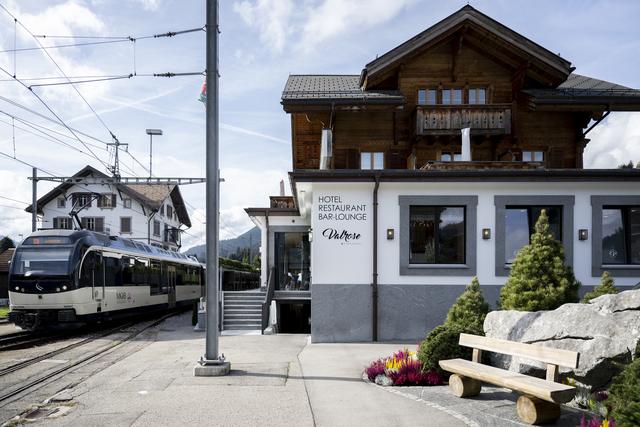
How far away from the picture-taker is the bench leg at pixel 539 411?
5797 mm

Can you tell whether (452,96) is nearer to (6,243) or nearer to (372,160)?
(372,160)

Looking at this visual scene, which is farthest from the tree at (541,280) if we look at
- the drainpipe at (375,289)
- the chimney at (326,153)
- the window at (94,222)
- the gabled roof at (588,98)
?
the window at (94,222)

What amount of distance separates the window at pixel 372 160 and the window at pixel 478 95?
146 inches

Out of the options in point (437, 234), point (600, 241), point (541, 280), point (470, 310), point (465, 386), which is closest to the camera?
point (465, 386)

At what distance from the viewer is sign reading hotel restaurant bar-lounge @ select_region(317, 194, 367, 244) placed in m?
12.7

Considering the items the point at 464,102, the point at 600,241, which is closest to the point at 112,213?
the point at 464,102

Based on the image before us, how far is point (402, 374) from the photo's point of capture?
7941mm

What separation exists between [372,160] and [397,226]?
17.5 ft

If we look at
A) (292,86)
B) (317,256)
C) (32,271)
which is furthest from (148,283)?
(317,256)

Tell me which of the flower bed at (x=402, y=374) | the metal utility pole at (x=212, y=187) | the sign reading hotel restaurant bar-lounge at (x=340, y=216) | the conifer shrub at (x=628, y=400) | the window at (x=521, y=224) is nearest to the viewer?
the conifer shrub at (x=628, y=400)

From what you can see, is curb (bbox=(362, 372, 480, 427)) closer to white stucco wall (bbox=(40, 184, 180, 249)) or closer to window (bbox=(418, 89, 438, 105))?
window (bbox=(418, 89, 438, 105))

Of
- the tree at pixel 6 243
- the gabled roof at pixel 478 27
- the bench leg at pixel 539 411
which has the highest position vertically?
the gabled roof at pixel 478 27

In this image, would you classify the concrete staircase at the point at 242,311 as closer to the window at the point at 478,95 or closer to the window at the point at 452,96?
the window at the point at 452,96

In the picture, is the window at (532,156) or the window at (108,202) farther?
the window at (108,202)
